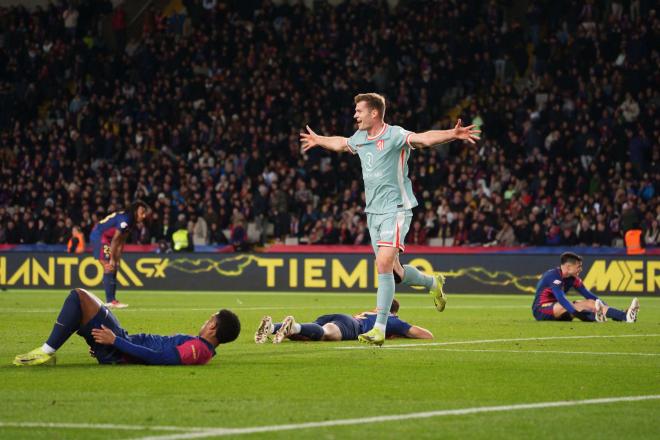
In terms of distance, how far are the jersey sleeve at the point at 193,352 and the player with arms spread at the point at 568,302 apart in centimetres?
881

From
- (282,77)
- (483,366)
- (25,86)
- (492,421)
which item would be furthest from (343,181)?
(492,421)

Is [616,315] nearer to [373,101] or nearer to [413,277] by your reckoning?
[413,277]

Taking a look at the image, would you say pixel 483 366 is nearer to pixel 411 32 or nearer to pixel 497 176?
pixel 497 176

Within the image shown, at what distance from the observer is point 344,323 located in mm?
14016

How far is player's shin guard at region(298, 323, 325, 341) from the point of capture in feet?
44.5

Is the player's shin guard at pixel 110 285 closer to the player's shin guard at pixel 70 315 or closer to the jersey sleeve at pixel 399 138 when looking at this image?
the jersey sleeve at pixel 399 138

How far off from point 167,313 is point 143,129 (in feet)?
66.1

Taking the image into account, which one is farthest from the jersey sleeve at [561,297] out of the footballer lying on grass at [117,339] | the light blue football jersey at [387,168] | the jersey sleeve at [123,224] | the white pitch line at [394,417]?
the white pitch line at [394,417]

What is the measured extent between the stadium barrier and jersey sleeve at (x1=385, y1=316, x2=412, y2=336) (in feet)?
51.8

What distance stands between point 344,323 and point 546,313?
Result: 20.1 ft

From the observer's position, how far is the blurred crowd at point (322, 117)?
32844 millimetres

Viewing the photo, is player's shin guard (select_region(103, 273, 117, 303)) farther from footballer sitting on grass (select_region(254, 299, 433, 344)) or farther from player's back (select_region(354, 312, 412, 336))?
player's back (select_region(354, 312, 412, 336))

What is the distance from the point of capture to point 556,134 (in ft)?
110

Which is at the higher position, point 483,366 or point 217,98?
point 217,98
